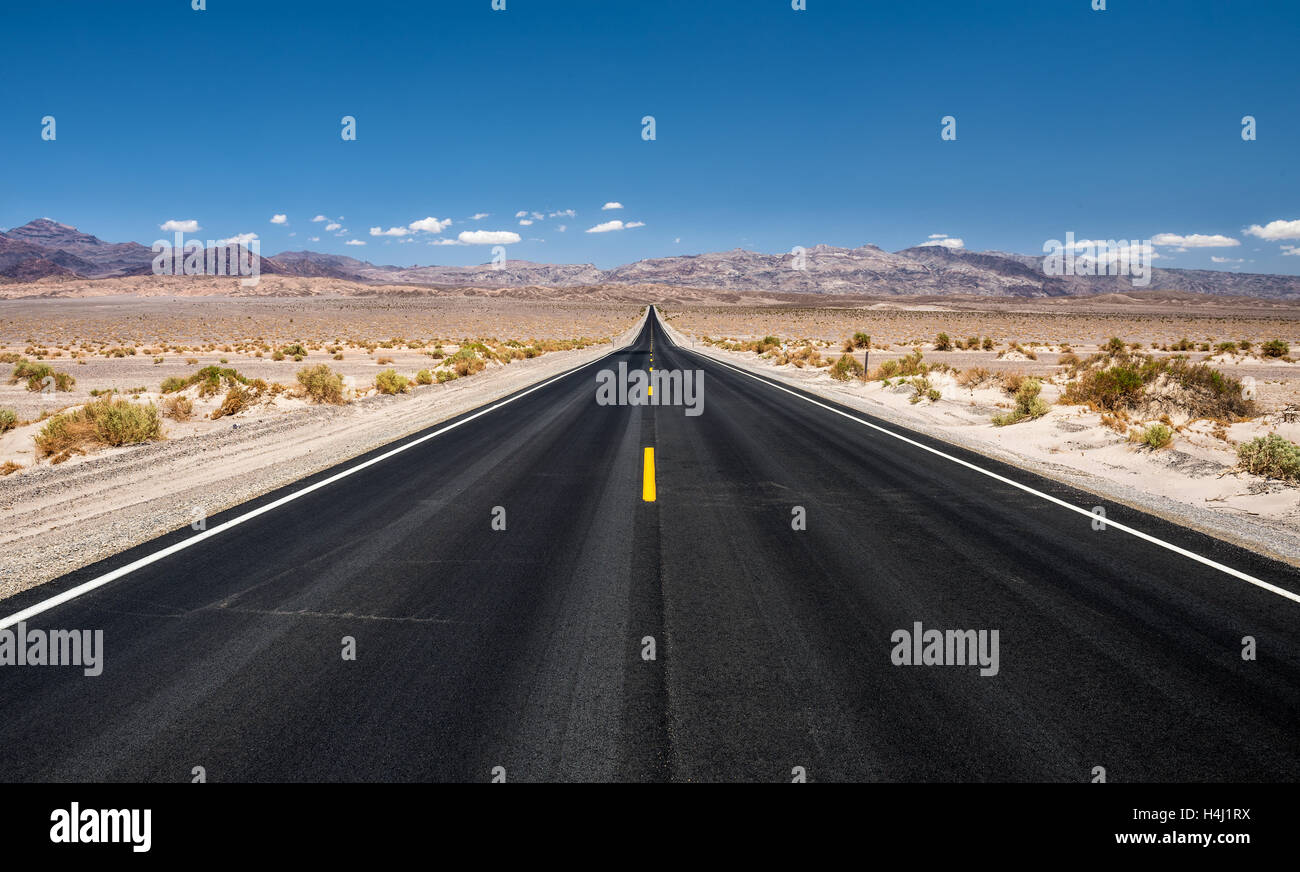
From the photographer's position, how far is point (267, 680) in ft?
12.2

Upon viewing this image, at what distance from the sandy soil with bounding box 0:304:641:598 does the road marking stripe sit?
4744 mm

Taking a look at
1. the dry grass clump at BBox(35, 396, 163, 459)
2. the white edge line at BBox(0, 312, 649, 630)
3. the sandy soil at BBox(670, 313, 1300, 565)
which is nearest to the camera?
the white edge line at BBox(0, 312, 649, 630)

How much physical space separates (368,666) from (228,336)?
62685mm

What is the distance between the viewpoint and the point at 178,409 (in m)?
15.1

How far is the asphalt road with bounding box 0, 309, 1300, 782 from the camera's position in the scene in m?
3.09

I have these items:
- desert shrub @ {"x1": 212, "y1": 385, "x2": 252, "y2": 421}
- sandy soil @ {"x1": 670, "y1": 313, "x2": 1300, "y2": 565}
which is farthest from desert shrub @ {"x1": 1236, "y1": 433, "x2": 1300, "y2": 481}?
desert shrub @ {"x1": 212, "y1": 385, "x2": 252, "y2": 421}

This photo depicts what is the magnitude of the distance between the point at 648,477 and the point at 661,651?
5.10 m

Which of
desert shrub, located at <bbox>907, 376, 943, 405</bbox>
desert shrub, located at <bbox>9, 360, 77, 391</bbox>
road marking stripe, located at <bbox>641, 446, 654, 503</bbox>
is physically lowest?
road marking stripe, located at <bbox>641, 446, 654, 503</bbox>

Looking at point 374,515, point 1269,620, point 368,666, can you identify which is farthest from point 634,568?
point 1269,620

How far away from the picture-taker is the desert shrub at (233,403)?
A: 1606 centimetres

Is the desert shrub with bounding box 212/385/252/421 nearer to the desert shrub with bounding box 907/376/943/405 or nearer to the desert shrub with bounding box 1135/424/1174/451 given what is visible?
the desert shrub with bounding box 907/376/943/405

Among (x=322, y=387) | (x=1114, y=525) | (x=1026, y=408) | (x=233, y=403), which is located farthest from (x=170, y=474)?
(x=1026, y=408)

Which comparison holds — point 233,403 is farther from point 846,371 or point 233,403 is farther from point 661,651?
point 846,371
